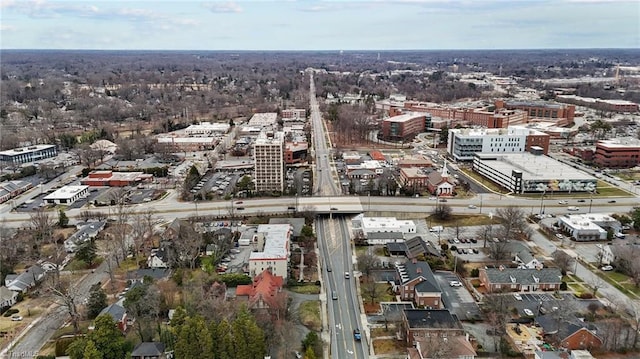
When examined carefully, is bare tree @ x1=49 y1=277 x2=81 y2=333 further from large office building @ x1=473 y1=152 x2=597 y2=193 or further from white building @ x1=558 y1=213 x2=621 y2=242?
large office building @ x1=473 y1=152 x2=597 y2=193

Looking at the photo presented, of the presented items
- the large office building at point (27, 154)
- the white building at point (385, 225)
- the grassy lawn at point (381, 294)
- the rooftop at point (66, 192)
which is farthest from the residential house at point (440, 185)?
the large office building at point (27, 154)

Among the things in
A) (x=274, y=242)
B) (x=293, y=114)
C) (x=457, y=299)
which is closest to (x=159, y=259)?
(x=274, y=242)

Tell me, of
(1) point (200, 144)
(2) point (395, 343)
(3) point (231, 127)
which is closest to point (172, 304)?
(2) point (395, 343)

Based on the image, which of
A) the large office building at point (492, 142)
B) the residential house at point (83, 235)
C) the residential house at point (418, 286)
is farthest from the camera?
the large office building at point (492, 142)

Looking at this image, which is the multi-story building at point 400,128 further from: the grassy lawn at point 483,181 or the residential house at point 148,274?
the residential house at point 148,274

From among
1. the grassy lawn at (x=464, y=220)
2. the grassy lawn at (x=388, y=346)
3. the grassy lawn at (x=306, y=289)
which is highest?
the grassy lawn at (x=464, y=220)

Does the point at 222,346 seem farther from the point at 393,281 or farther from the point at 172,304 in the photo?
the point at 393,281

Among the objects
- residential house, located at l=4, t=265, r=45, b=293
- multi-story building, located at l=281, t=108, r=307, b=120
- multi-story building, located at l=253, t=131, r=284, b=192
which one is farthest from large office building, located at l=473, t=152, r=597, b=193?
multi-story building, located at l=281, t=108, r=307, b=120

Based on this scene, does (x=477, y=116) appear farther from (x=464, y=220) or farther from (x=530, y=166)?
(x=464, y=220)
